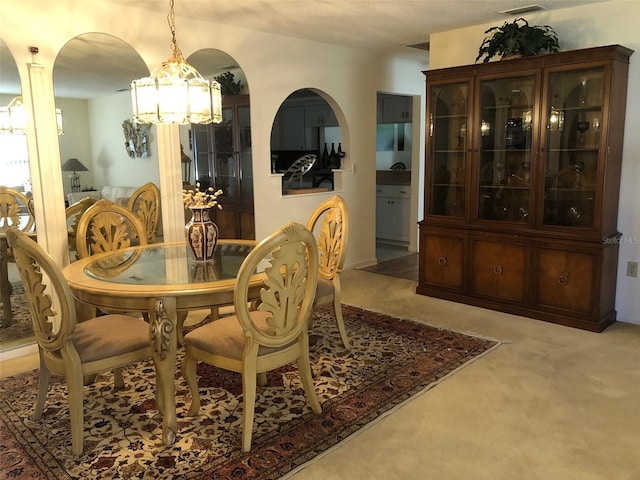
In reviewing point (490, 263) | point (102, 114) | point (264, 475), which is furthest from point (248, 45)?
point (264, 475)

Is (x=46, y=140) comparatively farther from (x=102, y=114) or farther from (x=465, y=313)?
(x=465, y=313)

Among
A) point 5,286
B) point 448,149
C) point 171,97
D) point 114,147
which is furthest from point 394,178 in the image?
point 5,286

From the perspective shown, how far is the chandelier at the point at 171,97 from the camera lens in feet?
8.66

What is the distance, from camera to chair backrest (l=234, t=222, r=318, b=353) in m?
2.15

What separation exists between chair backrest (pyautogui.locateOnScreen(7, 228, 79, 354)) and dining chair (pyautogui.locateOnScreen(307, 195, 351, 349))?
1478 mm

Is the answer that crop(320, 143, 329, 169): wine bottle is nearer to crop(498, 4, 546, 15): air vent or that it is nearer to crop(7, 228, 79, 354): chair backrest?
crop(498, 4, 546, 15): air vent

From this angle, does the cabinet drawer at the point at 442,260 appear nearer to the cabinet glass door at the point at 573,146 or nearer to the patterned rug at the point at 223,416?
the cabinet glass door at the point at 573,146

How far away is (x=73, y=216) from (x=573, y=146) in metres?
3.66

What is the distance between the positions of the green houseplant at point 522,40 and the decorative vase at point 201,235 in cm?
266

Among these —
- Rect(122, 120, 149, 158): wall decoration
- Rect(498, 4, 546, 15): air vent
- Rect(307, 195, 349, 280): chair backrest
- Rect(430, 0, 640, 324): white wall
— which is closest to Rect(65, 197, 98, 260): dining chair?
Rect(122, 120, 149, 158): wall decoration

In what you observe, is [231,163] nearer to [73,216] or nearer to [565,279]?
[73,216]

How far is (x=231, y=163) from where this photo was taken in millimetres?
4754

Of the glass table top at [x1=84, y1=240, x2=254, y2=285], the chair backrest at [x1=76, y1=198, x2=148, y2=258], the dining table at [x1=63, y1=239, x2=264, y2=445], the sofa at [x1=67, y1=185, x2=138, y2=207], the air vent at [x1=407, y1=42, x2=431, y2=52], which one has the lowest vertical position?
the dining table at [x1=63, y1=239, x2=264, y2=445]

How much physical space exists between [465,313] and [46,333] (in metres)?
3.05
